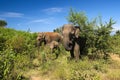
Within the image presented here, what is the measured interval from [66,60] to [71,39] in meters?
1.22

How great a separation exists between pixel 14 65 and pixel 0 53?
2.41 ft

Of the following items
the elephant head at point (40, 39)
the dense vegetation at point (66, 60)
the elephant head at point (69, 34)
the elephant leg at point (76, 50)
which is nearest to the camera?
the dense vegetation at point (66, 60)

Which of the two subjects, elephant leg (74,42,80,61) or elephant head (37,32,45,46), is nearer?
elephant leg (74,42,80,61)

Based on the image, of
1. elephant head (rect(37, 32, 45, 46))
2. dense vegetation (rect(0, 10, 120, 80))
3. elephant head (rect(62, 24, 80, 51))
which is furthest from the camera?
elephant head (rect(37, 32, 45, 46))

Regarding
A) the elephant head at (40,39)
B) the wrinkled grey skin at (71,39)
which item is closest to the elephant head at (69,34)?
the wrinkled grey skin at (71,39)

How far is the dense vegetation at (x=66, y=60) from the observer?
8203 millimetres

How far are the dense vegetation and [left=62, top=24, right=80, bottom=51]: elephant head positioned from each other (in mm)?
454

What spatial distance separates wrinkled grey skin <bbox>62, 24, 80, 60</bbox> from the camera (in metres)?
11.8

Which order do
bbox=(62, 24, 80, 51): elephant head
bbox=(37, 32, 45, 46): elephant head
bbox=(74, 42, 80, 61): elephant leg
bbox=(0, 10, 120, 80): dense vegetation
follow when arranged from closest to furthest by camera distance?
bbox=(0, 10, 120, 80): dense vegetation
bbox=(62, 24, 80, 51): elephant head
bbox=(74, 42, 80, 61): elephant leg
bbox=(37, 32, 45, 46): elephant head

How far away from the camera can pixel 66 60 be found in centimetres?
1209

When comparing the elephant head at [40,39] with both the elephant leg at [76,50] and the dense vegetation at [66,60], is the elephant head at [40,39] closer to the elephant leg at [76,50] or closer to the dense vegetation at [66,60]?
the dense vegetation at [66,60]

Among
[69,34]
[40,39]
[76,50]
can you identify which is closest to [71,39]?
[69,34]

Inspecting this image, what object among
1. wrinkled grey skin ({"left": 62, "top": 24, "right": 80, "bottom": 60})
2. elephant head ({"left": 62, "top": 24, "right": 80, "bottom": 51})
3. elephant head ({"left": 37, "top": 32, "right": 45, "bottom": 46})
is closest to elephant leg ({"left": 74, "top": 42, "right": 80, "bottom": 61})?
wrinkled grey skin ({"left": 62, "top": 24, "right": 80, "bottom": 60})

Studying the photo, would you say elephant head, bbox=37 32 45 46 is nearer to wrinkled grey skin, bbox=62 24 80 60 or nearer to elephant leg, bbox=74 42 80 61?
wrinkled grey skin, bbox=62 24 80 60
